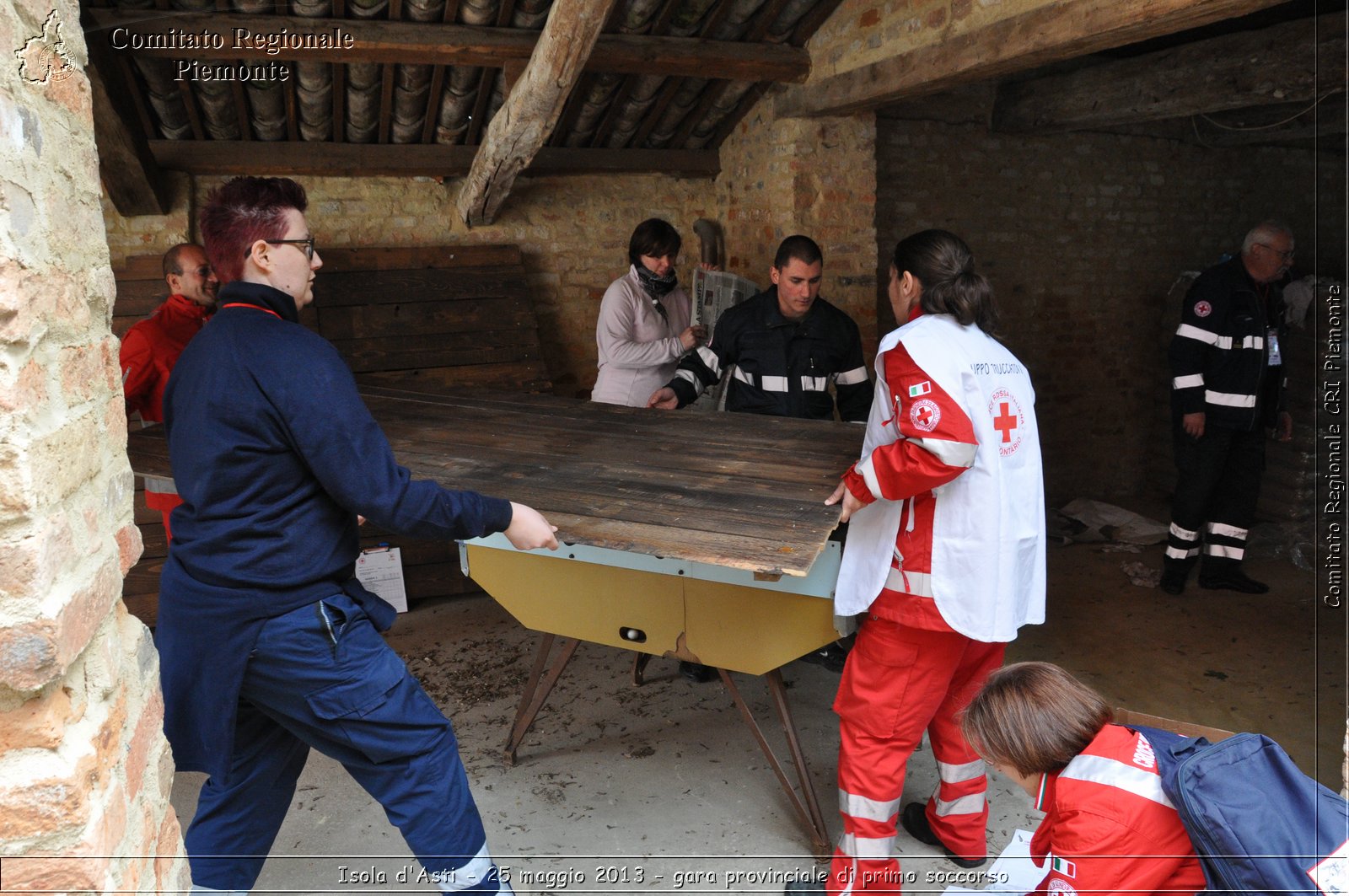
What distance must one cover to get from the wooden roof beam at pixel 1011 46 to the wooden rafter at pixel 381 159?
116 centimetres

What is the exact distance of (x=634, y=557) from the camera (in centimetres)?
294

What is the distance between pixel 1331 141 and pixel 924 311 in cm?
775

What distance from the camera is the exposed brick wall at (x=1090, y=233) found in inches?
268

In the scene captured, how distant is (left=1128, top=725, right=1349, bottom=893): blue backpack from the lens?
1549mm

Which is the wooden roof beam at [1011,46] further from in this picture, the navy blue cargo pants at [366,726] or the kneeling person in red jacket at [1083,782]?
the navy blue cargo pants at [366,726]

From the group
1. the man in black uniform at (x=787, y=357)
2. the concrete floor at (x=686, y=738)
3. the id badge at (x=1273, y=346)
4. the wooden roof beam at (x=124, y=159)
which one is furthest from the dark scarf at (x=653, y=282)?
the id badge at (x=1273, y=346)

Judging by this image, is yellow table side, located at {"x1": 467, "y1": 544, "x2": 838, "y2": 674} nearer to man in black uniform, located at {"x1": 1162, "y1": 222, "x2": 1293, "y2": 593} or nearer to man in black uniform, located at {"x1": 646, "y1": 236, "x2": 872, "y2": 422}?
man in black uniform, located at {"x1": 646, "y1": 236, "x2": 872, "y2": 422}

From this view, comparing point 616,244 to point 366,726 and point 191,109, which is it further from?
point 366,726

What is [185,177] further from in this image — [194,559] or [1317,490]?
[1317,490]

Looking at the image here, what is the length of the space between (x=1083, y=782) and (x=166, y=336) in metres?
3.87

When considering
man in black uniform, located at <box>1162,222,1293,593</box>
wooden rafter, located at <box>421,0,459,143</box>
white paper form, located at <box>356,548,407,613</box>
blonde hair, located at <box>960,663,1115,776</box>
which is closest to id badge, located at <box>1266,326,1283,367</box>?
man in black uniform, located at <box>1162,222,1293,593</box>

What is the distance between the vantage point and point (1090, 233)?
7.48 metres

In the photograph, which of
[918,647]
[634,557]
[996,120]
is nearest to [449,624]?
[634,557]

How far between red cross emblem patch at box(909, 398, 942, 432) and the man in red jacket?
9.63ft
